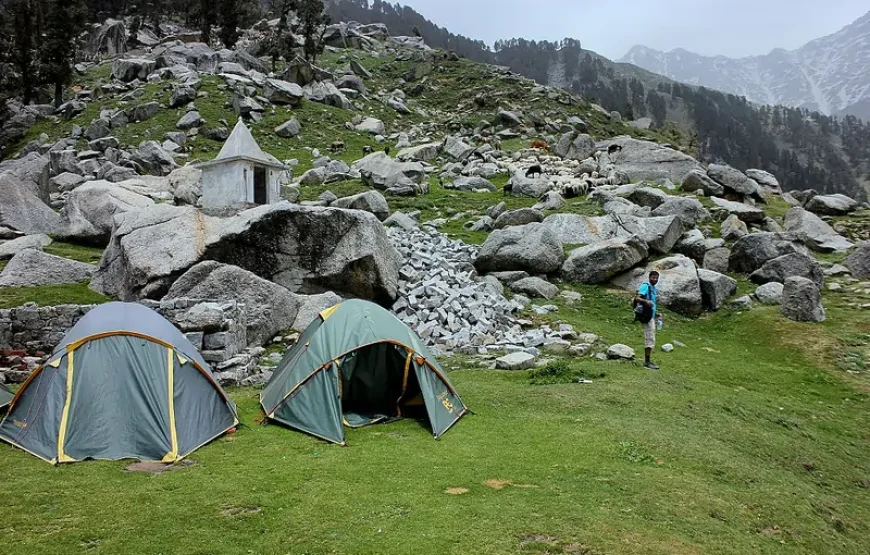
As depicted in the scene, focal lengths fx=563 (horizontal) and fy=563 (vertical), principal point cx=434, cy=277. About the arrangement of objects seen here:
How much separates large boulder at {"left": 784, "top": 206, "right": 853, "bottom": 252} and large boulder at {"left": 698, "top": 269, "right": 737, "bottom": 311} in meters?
9.52

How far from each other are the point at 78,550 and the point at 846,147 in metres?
211

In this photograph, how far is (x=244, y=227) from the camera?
20.7 meters

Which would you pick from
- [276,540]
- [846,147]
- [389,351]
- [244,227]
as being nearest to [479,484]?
[276,540]

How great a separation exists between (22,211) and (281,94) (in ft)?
126

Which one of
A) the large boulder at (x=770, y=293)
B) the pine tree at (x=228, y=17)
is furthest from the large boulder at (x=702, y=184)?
the pine tree at (x=228, y=17)

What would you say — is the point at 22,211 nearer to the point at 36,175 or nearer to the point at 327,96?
the point at 36,175

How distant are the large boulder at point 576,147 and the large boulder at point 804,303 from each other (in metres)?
34.4

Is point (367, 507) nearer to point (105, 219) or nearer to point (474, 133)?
point (105, 219)

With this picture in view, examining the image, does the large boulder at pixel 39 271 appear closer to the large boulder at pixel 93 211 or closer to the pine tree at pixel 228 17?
the large boulder at pixel 93 211

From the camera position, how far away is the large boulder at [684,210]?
1276 inches

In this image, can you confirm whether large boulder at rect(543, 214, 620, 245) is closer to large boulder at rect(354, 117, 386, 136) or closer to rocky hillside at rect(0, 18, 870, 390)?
rocky hillside at rect(0, 18, 870, 390)

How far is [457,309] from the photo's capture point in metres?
20.8

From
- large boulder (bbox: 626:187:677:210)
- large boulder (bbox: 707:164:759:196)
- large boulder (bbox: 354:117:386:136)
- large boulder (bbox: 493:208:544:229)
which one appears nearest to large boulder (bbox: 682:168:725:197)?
large boulder (bbox: 707:164:759:196)

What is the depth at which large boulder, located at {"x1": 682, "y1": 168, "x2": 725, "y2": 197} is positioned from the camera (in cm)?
4006
